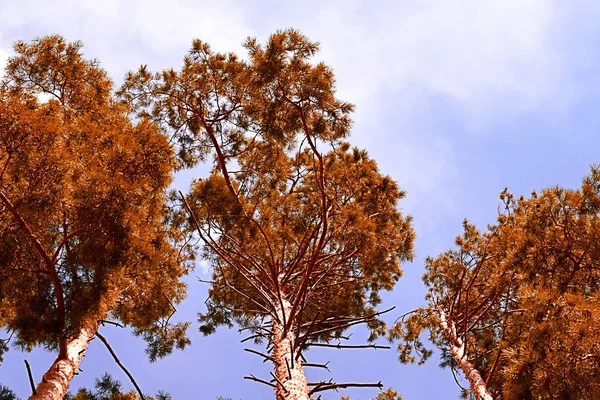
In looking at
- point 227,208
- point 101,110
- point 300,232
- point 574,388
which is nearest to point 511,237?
point 574,388

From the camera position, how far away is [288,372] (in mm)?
4980

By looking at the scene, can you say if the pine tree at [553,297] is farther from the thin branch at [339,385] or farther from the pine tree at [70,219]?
the pine tree at [70,219]

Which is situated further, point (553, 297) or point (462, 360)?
point (462, 360)

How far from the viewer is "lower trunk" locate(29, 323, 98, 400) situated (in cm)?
483

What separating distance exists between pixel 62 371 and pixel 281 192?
497 cm

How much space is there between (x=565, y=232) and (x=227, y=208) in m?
4.88

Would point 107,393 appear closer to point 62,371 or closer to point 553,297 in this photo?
point 62,371

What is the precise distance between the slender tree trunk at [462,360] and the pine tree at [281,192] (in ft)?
5.21

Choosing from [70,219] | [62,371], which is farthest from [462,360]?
[70,219]

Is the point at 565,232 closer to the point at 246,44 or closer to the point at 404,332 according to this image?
the point at 246,44

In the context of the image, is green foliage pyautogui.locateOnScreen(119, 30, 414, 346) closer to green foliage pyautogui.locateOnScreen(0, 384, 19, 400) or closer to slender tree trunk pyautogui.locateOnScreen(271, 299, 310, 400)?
slender tree trunk pyautogui.locateOnScreen(271, 299, 310, 400)

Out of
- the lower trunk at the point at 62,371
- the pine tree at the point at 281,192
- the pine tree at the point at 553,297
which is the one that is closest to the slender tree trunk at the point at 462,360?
the pine tree at the point at 553,297

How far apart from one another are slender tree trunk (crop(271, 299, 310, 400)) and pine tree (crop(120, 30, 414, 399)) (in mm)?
19

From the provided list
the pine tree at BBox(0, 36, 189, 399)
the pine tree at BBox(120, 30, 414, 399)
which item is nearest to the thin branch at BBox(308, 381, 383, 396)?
the pine tree at BBox(120, 30, 414, 399)
